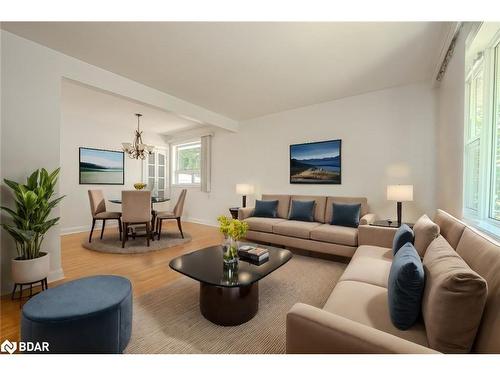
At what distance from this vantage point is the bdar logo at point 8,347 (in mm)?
1400

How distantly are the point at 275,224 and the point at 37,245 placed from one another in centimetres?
287

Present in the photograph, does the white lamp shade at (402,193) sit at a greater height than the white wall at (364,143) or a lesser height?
lesser

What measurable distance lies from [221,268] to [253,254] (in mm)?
336

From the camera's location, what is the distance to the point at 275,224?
140 inches

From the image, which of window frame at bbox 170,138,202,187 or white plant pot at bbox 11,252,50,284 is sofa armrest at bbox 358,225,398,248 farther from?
window frame at bbox 170,138,202,187

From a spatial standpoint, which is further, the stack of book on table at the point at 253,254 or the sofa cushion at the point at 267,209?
the sofa cushion at the point at 267,209

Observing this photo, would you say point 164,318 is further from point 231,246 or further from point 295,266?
point 295,266

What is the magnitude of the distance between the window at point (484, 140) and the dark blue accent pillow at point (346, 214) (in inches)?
48.8

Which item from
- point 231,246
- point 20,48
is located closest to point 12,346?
point 231,246

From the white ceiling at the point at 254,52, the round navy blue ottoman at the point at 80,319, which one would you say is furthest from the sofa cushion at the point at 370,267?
the white ceiling at the point at 254,52

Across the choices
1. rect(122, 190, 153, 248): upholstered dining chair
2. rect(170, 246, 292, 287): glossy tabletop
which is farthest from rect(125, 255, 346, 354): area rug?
rect(122, 190, 153, 248): upholstered dining chair

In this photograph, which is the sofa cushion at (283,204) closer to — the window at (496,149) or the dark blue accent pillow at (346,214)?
the dark blue accent pillow at (346,214)

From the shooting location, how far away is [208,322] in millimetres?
1701

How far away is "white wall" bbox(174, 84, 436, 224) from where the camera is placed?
126 inches
